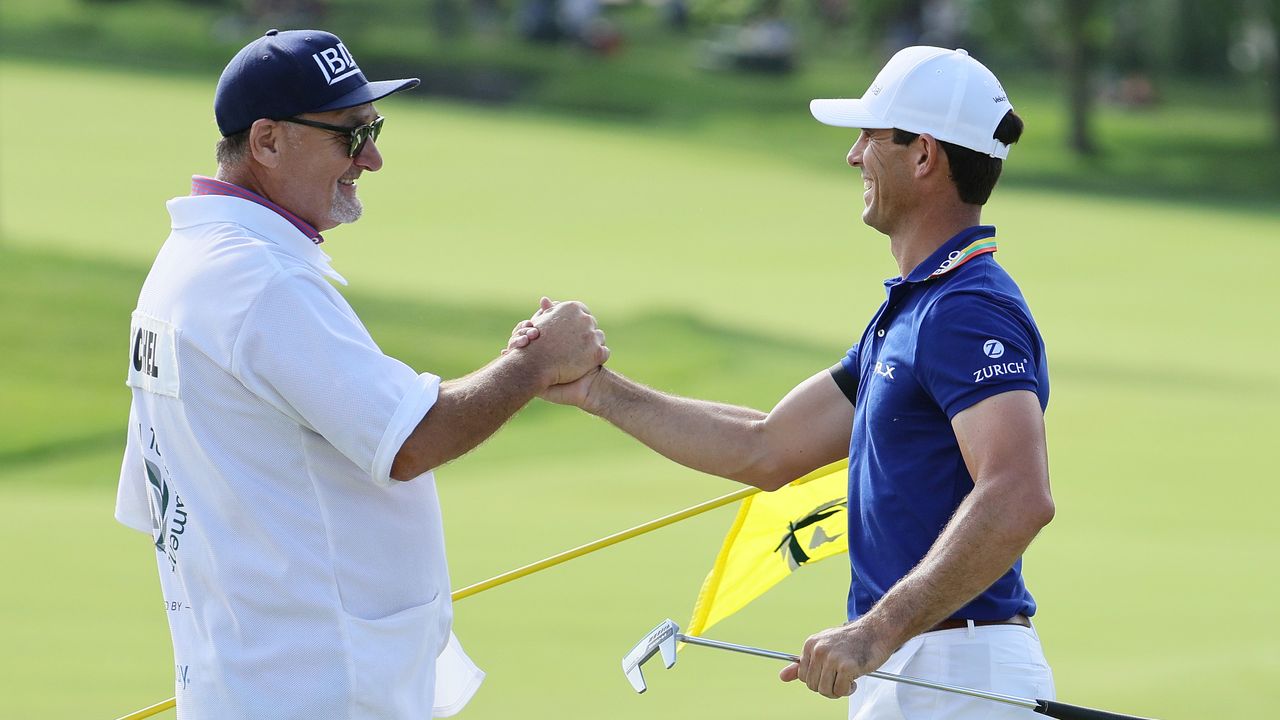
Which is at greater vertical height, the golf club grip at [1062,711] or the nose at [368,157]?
the nose at [368,157]

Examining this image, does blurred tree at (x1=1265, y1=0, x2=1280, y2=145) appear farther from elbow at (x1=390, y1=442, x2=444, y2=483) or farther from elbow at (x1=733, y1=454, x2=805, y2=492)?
elbow at (x1=390, y1=442, x2=444, y2=483)

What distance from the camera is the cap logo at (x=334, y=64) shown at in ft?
11.1

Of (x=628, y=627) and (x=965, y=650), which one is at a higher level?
(x=965, y=650)

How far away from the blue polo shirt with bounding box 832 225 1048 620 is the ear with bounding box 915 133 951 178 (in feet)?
0.48

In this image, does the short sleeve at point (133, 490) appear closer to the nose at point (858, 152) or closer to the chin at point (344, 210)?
the chin at point (344, 210)

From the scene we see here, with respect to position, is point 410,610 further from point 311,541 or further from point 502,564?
point 502,564

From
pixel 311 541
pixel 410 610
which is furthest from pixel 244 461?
pixel 410 610

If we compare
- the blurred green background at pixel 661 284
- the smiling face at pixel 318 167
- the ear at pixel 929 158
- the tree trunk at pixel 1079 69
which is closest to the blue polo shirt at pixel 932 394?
the ear at pixel 929 158

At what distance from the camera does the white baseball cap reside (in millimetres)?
3340

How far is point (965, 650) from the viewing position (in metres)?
3.21

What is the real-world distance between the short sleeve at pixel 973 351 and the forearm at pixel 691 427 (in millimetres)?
863

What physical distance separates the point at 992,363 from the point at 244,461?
1388mm

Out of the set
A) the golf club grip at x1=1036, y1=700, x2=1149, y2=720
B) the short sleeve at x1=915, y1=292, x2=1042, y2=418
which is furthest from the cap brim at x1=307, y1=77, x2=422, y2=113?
the golf club grip at x1=1036, y1=700, x2=1149, y2=720

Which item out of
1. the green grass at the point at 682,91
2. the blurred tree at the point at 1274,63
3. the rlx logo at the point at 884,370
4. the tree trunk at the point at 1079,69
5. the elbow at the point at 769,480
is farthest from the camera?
the tree trunk at the point at 1079,69
